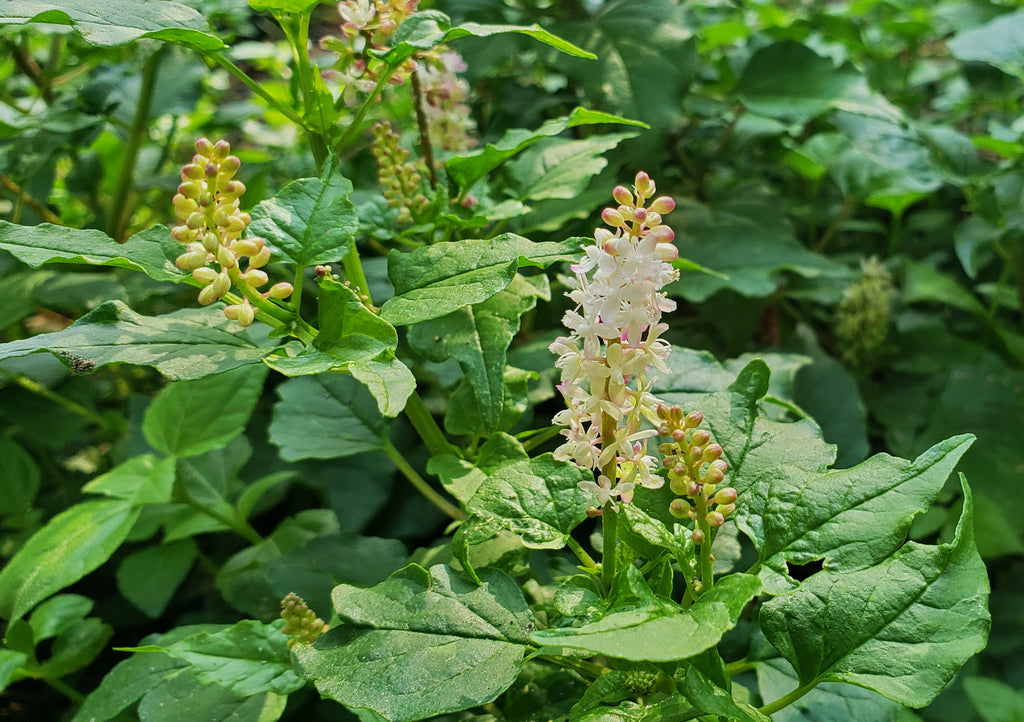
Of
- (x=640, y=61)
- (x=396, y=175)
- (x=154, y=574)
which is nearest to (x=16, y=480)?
(x=154, y=574)

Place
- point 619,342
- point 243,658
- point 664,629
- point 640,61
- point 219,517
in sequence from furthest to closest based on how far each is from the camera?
point 640,61, point 219,517, point 243,658, point 619,342, point 664,629

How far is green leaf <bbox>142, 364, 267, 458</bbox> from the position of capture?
99 centimetres

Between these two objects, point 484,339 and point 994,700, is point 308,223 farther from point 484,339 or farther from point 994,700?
point 994,700

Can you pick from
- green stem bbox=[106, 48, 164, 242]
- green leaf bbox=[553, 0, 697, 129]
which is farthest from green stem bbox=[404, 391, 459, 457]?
green stem bbox=[106, 48, 164, 242]

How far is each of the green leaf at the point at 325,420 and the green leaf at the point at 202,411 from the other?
6cm

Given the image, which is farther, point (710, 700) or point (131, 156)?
point (131, 156)

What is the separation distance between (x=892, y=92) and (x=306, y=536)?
1.72m

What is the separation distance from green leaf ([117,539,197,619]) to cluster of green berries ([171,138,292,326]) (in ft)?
2.04

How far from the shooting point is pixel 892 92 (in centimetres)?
183

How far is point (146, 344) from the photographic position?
56cm

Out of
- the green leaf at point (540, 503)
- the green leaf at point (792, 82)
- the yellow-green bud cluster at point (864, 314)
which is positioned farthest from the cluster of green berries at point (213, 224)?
the yellow-green bud cluster at point (864, 314)

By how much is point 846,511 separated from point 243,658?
0.53m

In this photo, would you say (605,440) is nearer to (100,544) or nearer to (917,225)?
(100,544)

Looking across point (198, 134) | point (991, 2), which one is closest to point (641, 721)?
point (198, 134)
